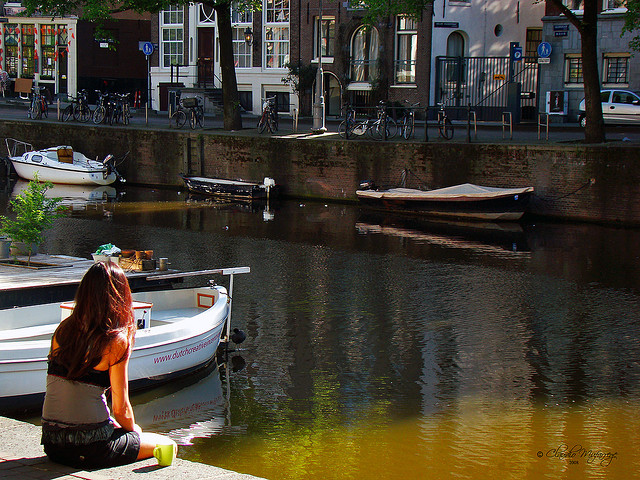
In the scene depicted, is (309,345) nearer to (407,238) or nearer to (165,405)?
(165,405)

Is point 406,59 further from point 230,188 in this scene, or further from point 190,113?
point 230,188

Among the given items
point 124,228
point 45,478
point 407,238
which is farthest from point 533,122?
point 45,478

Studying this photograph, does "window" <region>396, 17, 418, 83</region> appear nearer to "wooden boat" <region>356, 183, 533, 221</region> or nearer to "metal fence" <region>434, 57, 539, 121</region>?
"metal fence" <region>434, 57, 539, 121</region>

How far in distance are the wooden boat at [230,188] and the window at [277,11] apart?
42.7ft

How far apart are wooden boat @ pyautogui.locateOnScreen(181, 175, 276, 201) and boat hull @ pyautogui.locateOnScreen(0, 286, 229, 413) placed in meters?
15.2

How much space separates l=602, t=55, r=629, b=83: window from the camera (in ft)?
106

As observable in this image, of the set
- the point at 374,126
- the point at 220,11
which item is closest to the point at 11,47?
the point at 220,11

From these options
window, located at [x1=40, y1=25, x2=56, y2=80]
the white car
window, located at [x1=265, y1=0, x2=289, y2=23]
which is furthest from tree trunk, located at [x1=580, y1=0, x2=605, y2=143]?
window, located at [x1=40, y1=25, x2=56, y2=80]

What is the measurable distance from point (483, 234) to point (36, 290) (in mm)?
12594

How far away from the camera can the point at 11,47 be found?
47062 millimetres

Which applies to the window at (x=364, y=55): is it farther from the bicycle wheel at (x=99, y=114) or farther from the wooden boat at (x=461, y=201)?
the wooden boat at (x=461, y=201)

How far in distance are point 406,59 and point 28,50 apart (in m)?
21.9

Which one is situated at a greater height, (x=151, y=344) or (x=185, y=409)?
(x=151, y=344)

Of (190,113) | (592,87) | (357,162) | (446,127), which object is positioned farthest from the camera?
(190,113)
